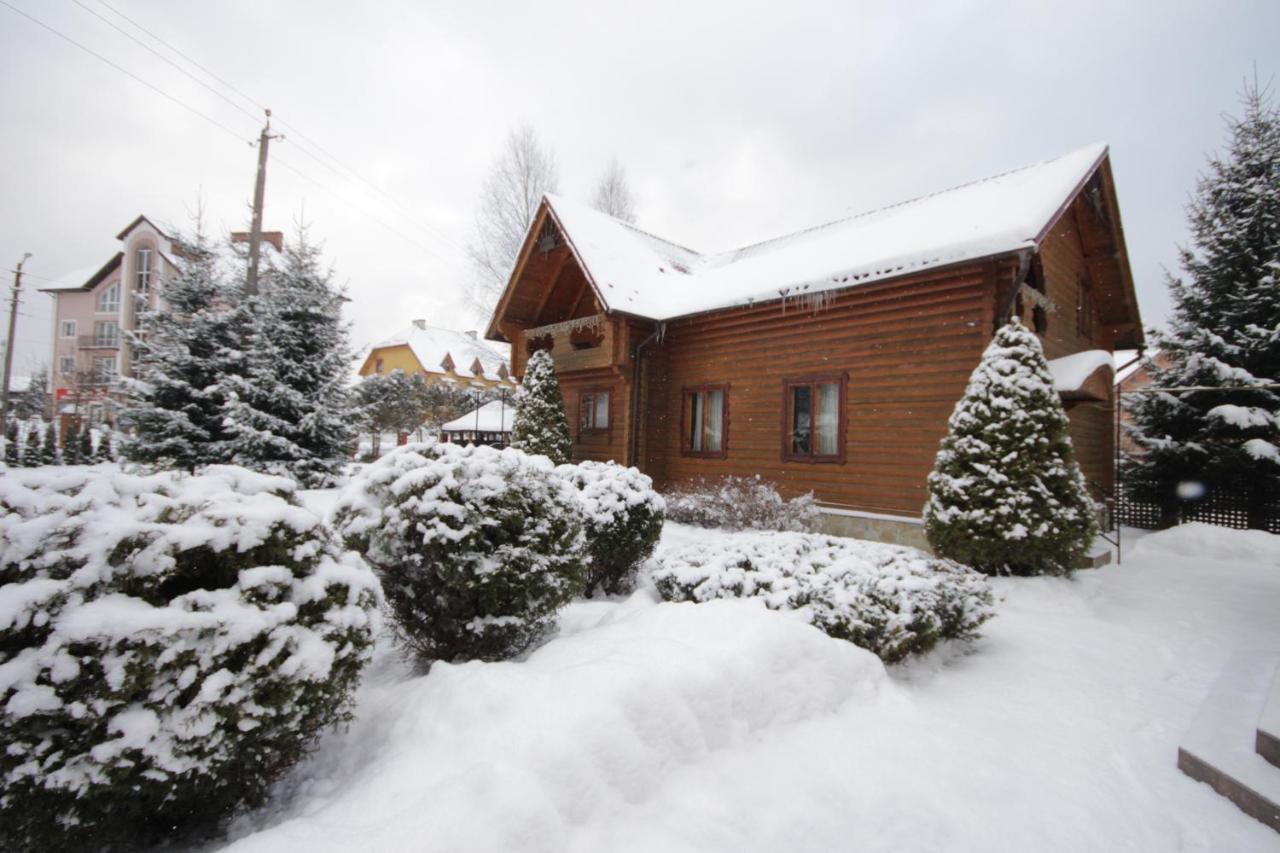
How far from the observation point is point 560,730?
256 centimetres

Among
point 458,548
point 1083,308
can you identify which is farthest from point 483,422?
point 458,548

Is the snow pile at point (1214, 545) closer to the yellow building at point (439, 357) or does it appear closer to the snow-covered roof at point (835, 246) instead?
the snow-covered roof at point (835, 246)

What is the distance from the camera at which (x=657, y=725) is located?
2.80m

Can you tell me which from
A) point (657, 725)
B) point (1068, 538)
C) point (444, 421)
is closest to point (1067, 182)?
point (1068, 538)

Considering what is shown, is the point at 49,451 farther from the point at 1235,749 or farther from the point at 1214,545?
the point at 1214,545

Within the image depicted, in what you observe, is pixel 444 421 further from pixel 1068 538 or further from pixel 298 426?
pixel 1068 538

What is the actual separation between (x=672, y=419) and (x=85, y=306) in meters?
53.9

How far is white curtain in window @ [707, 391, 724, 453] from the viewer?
12.6 m

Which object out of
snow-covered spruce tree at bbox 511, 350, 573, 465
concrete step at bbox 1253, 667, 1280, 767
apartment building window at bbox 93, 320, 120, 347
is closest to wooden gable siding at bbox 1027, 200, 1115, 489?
concrete step at bbox 1253, 667, 1280, 767

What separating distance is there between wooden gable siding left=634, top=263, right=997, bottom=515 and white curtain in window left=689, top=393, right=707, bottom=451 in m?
0.28

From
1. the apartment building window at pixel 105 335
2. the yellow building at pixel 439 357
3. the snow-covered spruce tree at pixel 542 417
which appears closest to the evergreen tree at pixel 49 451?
the snow-covered spruce tree at pixel 542 417

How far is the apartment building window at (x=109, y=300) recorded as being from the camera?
4262 centimetres

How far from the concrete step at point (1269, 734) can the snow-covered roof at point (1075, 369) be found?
19.7 ft

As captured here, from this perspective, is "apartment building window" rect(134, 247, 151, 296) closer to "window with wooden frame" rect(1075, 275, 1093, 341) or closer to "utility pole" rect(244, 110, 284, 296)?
"utility pole" rect(244, 110, 284, 296)
